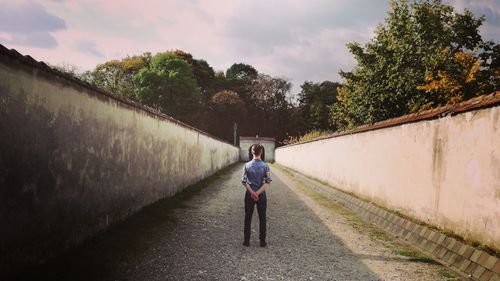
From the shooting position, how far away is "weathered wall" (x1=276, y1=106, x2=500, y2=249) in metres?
4.80

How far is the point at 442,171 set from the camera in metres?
6.05

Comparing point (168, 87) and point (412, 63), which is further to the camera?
point (168, 87)

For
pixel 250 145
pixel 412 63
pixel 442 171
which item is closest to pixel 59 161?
pixel 442 171

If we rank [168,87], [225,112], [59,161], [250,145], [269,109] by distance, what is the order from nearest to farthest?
1. [59,161]
2. [168,87]
3. [250,145]
4. [225,112]
5. [269,109]

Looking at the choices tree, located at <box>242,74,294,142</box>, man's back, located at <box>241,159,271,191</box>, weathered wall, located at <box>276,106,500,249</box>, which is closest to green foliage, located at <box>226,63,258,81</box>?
tree, located at <box>242,74,294,142</box>

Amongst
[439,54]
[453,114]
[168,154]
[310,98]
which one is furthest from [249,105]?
[453,114]

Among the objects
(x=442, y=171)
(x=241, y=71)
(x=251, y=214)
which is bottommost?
(x=251, y=214)

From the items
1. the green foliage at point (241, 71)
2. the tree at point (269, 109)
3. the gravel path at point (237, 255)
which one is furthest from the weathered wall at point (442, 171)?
the green foliage at point (241, 71)

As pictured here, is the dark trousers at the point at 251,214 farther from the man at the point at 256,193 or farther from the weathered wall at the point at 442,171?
the weathered wall at the point at 442,171

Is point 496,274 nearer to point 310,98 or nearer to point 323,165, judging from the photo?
point 323,165

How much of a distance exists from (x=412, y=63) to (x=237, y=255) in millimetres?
18762

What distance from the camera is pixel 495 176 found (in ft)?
15.2

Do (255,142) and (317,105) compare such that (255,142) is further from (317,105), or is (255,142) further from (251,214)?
(251,214)

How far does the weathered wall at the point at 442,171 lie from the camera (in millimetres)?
4801
